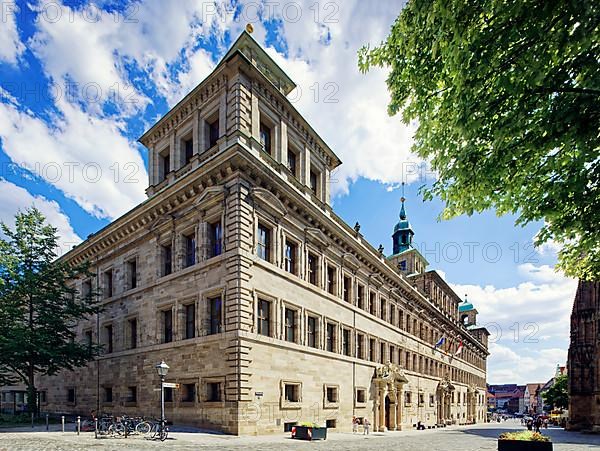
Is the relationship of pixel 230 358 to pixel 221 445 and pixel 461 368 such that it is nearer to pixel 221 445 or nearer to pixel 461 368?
pixel 221 445

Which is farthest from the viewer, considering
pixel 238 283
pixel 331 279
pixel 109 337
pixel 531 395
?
pixel 531 395

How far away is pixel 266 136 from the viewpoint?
23719 millimetres

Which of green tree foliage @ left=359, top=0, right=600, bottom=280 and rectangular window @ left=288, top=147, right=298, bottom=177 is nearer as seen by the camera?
green tree foliage @ left=359, top=0, right=600, bottom=280

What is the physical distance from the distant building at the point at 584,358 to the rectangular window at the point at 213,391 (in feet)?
123

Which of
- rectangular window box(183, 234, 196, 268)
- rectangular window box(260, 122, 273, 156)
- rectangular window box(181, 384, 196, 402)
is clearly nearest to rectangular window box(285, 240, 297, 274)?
rectangular window box(183, 234, 196, 268)

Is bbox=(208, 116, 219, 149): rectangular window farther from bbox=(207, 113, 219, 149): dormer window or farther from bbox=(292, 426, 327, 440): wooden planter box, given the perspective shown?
bbox=(292, 426, 327, 440): wooden planter box

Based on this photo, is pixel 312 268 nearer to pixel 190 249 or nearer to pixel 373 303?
pixel 190 249

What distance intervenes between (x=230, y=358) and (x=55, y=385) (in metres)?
22.9

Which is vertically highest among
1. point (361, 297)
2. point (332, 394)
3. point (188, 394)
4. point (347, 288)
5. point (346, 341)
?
point (347, 288)

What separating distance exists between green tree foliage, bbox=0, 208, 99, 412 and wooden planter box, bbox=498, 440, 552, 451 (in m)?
23.2

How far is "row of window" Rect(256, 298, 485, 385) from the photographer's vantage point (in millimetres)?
20672

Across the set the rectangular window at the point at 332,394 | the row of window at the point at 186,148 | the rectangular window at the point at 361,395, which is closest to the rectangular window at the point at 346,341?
the rectangular window at the point at 361,395

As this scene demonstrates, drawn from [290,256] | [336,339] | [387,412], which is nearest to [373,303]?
[336,339]

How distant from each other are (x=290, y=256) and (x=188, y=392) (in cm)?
871
